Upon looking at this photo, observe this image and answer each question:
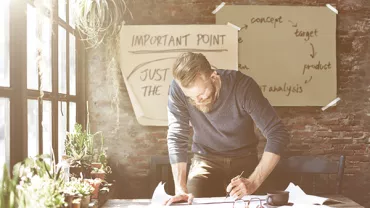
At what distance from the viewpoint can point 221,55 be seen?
4.53 metres

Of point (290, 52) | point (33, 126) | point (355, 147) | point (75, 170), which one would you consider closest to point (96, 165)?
point (75, 170)

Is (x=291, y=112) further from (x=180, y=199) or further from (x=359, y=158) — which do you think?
(x=180, y=199)

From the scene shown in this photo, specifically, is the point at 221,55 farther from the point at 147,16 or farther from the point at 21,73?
the point at 21,73

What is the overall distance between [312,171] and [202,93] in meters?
1.76

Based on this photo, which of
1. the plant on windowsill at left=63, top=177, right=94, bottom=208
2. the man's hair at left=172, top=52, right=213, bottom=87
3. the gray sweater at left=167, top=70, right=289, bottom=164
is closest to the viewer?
the plant on windowsill at left=63, top=177, right=94, bottom=208

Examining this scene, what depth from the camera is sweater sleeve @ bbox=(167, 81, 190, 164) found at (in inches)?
125

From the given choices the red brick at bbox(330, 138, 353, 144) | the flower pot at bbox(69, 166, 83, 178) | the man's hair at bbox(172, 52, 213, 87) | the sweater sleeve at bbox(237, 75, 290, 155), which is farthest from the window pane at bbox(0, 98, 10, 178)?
the red brick at bbox(330, 138, 353, 144)

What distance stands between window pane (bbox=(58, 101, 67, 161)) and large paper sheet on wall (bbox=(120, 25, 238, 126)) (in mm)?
980

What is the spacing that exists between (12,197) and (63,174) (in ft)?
3.40

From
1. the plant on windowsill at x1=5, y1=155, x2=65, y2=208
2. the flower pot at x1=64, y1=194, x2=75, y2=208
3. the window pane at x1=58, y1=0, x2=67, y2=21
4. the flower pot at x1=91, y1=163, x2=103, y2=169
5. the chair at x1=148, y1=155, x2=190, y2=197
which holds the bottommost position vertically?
the chair at x1=148, y1=155, x2=190, y2=197

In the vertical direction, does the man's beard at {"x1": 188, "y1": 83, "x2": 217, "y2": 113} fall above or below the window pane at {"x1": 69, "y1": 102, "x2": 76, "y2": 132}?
above

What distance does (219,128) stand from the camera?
130 inches

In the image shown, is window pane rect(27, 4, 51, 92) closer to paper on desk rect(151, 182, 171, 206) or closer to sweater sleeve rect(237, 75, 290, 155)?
paper on desk rect(151, 182, 171, 206)

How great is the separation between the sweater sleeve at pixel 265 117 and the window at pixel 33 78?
4.40 feet
